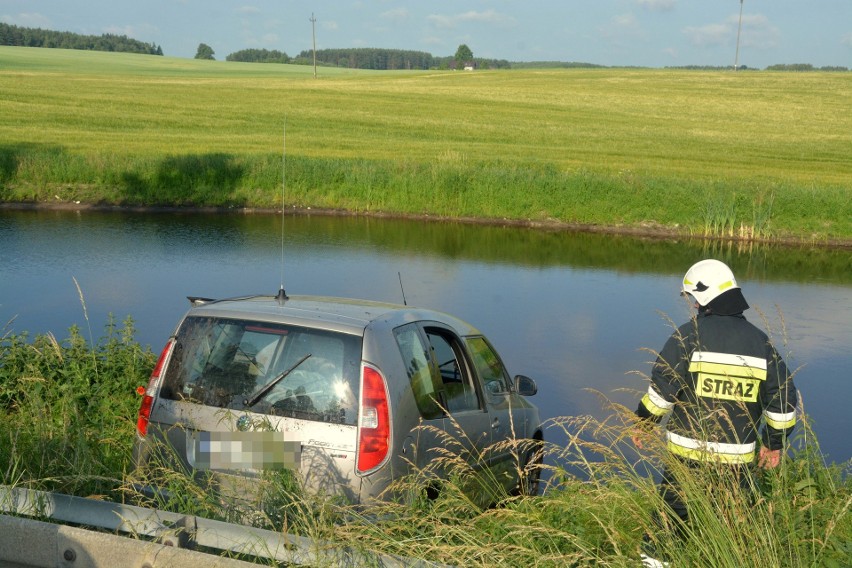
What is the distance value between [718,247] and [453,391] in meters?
19.1

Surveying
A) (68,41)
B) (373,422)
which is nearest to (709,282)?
(373,422)

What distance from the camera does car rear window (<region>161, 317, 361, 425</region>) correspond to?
5.18 metres

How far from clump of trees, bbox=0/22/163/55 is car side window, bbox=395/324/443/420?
126459 millimetres

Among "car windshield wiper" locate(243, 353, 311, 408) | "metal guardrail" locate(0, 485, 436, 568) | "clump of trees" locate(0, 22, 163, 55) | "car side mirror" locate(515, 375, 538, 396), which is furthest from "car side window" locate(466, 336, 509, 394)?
"clump of trees" locate(0, 22, 163, 55)

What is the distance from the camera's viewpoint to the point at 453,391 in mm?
6219

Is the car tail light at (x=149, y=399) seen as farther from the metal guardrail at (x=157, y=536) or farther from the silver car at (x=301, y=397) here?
the metal guardrail at (x=157, y=536)

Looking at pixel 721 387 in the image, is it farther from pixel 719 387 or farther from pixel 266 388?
pixel 266 388

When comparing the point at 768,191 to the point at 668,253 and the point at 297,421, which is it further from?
the point at 297,421

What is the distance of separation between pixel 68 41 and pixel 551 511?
440 ft

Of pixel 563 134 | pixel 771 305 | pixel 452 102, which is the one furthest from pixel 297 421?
pixel 452 102

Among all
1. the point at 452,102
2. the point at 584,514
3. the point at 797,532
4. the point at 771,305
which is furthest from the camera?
the point at 452,102

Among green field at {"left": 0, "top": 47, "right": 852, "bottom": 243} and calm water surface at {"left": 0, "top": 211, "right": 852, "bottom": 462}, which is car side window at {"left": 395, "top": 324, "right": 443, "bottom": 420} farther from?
A: green field at {"left": 0, "top": 47, "right": 852, "bottom": 243}

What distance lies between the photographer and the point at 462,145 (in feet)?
139

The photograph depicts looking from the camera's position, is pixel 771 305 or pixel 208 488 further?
pixel 771 305
